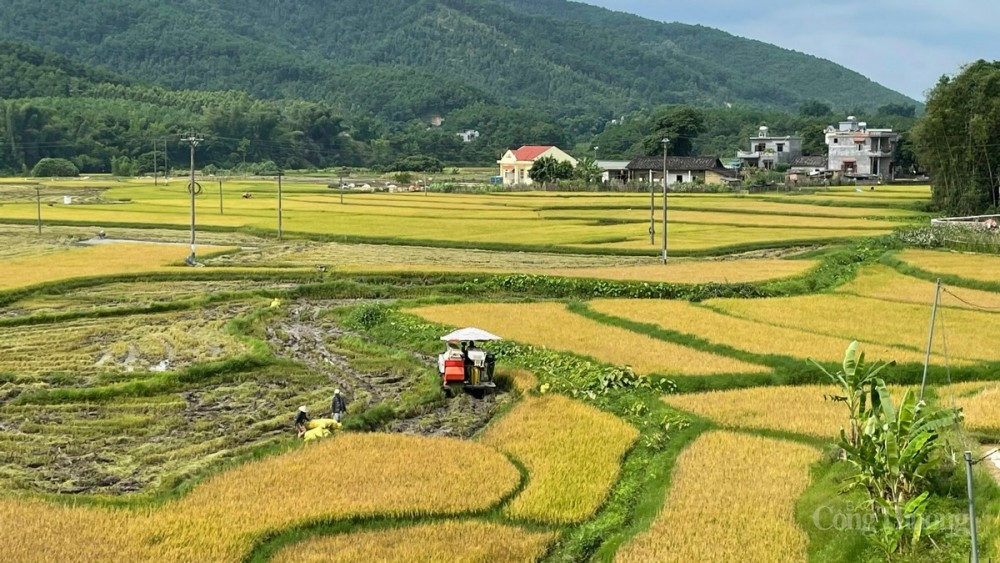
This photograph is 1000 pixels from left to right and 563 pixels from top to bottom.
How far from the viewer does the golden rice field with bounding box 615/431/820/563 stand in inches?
348

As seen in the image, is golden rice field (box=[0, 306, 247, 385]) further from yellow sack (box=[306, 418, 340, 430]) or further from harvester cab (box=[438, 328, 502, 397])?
yellow sack (box=[306, 418, 340, 430])

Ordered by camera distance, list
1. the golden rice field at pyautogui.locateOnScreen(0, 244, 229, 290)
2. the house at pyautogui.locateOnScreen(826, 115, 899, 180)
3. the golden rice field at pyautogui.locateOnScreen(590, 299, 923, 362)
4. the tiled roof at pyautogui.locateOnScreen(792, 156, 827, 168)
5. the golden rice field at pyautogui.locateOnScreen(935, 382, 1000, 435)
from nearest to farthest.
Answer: the golden rice field at pyautogui.locateOnScreen(935, 382, 1000, 435), the golden rice field at pyautogui.locateOnScreen(590, 299, 923, 362), the golden rice field at pyautogui.locateOnScreen(0, 244, 229, 290), the house at pyautogui.locateOnScreen(826, 115, 899, 180), the tiled roof at pyautogui.locateOnScreen(792, 156, 827, 168)

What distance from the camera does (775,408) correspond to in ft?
46.0

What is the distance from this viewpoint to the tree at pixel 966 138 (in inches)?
1788

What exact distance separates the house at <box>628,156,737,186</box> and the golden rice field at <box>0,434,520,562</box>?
221 ft

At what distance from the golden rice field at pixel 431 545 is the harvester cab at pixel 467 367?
6240 mm

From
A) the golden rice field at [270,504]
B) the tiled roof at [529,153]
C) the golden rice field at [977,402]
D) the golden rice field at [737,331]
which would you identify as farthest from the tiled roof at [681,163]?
the golden rice field at [270,504]

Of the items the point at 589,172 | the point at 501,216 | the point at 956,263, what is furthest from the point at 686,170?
the point at 956,263

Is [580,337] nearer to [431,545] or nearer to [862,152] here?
[431,545]

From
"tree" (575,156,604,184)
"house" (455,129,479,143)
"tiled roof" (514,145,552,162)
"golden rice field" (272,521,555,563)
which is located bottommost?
"golden rice field" (272,521,555,563)

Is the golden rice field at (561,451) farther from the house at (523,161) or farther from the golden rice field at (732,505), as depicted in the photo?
the house at (523,161)

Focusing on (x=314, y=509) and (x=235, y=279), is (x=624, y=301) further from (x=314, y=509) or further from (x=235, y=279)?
(x=314, y=509)

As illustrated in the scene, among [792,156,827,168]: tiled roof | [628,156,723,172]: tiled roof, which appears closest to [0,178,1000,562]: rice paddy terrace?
[628,156,723,172]: tiled roof

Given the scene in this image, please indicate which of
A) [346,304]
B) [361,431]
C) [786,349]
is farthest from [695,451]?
[346,304]
